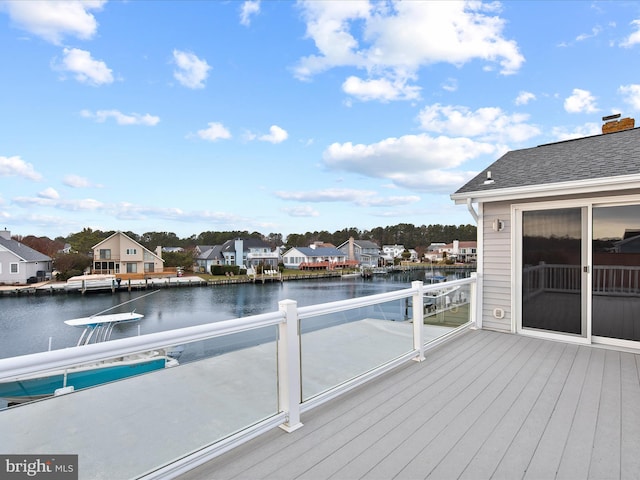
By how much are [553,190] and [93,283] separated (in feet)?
132

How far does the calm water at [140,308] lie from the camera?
60.5ft

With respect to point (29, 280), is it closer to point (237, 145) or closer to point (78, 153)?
point (78, 153)

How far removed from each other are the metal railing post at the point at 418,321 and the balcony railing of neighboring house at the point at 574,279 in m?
2.13

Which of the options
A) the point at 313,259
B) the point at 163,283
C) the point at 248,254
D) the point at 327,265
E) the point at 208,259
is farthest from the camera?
the point at 327,265

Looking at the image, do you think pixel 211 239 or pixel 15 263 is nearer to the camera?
pixel 15 263

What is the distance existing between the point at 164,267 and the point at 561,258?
47.5m

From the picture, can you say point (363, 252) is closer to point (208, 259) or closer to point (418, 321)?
point (208, 259)

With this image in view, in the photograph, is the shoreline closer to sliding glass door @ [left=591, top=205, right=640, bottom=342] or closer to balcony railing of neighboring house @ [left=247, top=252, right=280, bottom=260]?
balcony railing of neighboring house @ [left=247, top=252, right=280, bottom=260]

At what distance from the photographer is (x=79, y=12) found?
1057 cm

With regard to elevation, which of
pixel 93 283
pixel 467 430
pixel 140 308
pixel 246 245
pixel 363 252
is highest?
pixel 246 245

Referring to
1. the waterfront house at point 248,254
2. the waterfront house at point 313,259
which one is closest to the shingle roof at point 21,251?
the waterfront house at point 248,254

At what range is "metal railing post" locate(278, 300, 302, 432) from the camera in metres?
A: 2.21

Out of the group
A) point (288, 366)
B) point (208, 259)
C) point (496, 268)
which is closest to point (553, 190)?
point (496, 268)

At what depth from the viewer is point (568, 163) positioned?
479cm
